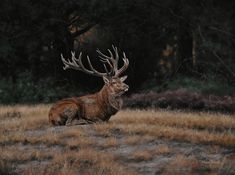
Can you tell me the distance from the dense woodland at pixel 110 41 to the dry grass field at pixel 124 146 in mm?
8353

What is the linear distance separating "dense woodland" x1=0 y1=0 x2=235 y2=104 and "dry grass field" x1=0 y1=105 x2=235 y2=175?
8.35m

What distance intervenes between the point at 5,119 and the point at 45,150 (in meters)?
5.01

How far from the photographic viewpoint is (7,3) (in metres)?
25.5

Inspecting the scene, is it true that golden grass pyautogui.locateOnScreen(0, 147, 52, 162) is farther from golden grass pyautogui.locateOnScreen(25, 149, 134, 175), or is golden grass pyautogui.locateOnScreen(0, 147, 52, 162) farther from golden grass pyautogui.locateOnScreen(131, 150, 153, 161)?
golden grass pyautogui.locateOnScreen(131, 150, 153, 161)

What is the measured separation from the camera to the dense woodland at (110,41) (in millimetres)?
23500

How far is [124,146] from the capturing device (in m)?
11.9

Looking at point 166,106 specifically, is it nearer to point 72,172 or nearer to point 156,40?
point 156,40

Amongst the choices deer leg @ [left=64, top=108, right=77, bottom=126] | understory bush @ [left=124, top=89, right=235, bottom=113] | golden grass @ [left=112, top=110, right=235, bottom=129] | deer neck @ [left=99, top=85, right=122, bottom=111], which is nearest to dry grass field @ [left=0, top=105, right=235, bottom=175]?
golden grass @ [left=112, top=110, right=235, bottom=129]

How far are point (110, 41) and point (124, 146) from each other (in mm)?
15870

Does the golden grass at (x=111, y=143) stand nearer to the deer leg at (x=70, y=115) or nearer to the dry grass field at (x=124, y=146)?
the dry grass field at (x=124, y=146)

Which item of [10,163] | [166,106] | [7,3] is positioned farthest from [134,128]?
[7,3]

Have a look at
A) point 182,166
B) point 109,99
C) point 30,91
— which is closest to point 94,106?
point 109,99

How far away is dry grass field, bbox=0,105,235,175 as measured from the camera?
10062 mm

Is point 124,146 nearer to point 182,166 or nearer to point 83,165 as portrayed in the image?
point 83,165
